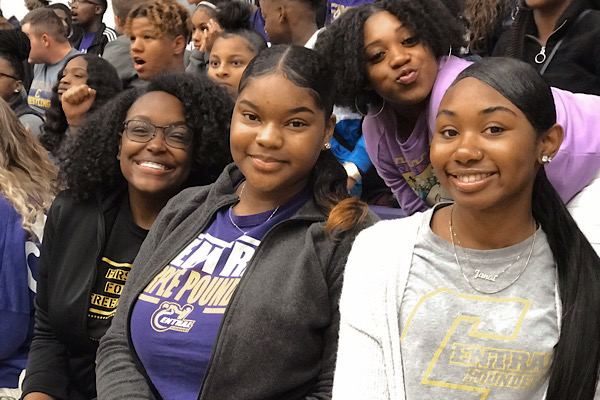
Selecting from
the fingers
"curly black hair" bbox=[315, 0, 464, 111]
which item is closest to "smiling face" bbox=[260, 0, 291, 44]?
the fingers

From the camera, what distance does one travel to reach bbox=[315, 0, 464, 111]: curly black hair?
8.39 feet

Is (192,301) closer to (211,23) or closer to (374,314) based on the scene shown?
(374,314)

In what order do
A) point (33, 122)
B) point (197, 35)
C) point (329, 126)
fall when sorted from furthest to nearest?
point (197, 35)
point (33, 122)
point (329, 126)

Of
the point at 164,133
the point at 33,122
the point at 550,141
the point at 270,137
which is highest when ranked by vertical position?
the point at 550,141

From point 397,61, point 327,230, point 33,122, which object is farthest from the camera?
point 33,122

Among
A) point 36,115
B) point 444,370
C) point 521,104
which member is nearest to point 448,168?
point 521,104

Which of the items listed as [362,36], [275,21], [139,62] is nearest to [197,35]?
[139,62]

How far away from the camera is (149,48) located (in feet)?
14.8

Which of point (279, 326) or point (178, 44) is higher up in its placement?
point (178, 44)

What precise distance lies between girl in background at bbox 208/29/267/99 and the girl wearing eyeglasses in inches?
57.3

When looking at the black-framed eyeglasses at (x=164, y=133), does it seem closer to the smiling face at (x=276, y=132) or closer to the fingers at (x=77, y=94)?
the smiling face at (x=276, y=132)

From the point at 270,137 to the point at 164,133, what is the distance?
25.6 inches

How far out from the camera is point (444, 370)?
68.3 inches

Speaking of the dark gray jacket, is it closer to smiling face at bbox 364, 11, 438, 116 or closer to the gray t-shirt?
the gray t-shirt
